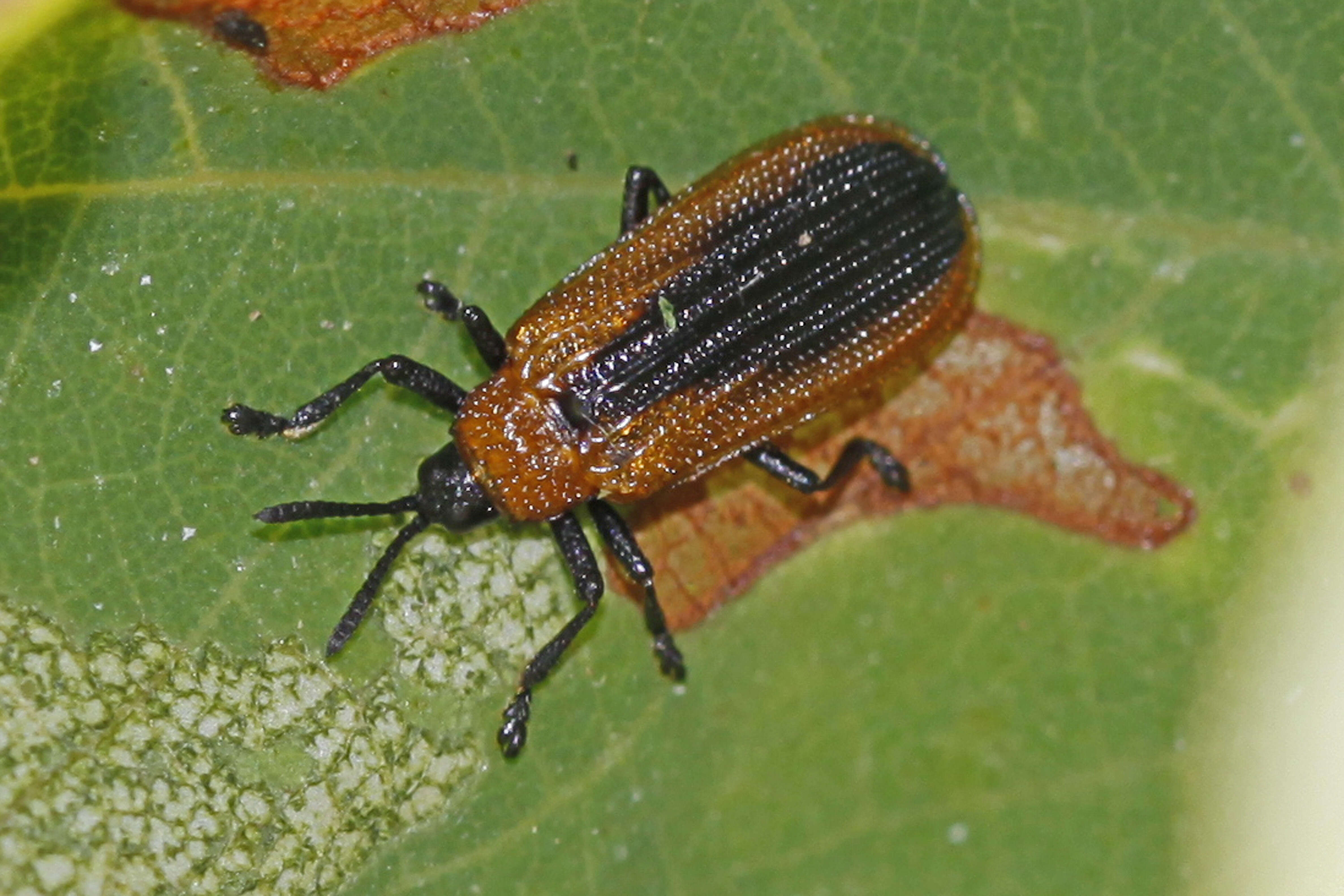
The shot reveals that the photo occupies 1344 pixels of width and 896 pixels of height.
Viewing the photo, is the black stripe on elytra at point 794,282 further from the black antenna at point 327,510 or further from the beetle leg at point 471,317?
the black antenna at point 327,510

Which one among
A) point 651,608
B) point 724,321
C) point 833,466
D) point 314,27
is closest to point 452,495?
point 651,608

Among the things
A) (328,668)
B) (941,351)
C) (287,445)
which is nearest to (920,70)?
(941,351)

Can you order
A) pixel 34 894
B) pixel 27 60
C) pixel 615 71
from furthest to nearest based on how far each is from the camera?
1. pixel 615 71
2. pixel 27 60
3. pixel 34 894

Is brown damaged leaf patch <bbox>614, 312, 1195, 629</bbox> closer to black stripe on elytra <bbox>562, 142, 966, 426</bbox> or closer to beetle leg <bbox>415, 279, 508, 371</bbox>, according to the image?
black stripe on elytra <bbox>562, 142, 966, 426</bbox>

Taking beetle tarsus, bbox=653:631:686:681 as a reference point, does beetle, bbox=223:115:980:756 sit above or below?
above

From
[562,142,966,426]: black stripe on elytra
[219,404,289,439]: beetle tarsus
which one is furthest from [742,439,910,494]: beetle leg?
[219,404,289,439]: beetle tarsus

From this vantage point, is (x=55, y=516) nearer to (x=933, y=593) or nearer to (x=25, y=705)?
(x=25, y=705)

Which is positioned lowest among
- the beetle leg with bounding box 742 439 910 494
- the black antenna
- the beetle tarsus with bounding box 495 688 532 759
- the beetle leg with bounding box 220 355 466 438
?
the beetle tarsus with bounding box 495 688 532 759

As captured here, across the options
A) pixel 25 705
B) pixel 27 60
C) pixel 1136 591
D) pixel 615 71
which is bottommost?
pixel 25 705
